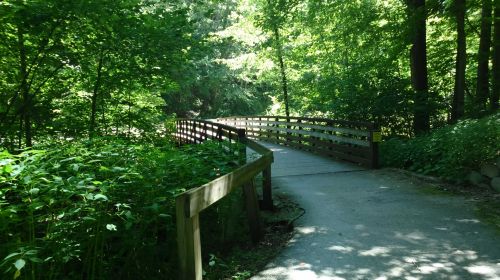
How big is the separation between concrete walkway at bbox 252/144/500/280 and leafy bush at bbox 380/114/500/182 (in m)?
0.71

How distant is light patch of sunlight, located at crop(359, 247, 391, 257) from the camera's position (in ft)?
15.1

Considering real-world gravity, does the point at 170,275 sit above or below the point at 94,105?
below

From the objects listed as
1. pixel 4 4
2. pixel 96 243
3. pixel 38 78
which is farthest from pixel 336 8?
pixel 96 243

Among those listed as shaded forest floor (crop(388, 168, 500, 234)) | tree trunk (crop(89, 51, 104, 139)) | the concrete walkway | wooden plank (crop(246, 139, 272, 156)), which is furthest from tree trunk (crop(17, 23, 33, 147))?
shaded forest floor (crop(388, 168, 500, 234))

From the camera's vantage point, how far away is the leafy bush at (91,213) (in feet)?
10.2

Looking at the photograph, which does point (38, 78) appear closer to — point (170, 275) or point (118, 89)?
point (118, 89)

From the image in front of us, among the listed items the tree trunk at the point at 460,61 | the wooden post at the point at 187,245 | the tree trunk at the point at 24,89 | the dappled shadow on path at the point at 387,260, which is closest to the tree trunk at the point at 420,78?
the tree trunk at the point at 460,61

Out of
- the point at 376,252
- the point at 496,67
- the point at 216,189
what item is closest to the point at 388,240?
the point at 376,252

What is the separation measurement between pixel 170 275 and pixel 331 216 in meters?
2.97

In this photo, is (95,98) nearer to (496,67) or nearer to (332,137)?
(332,137)

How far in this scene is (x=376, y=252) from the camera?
4.67 metres

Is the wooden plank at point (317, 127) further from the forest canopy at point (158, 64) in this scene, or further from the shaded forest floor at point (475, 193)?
the shaded forest floor at point (475, 193)

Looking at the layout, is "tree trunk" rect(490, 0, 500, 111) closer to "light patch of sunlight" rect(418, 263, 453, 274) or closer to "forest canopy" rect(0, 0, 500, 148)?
"forest canopy" rect(0, 0, 500, 148)

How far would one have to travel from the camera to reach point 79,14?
6660 millimetres
